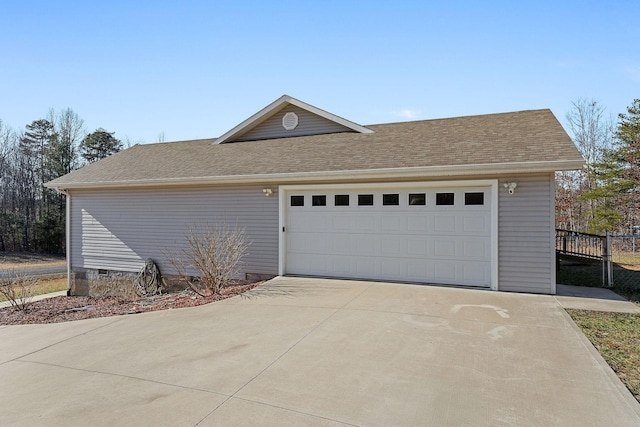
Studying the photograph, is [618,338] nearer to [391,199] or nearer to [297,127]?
[391,199]

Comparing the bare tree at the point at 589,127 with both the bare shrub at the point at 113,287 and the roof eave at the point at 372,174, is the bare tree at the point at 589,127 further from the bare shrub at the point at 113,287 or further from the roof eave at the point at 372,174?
the bare shrub at the point at 113,287

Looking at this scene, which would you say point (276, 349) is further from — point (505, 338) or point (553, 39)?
point (553, 39)

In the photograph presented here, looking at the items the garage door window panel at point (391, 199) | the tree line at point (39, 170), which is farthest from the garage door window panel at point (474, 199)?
the tree line at point (39, 170)

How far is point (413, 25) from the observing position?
9414 millimetres

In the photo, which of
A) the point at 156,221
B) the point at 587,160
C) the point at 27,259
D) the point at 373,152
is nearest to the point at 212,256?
the point at 156,221

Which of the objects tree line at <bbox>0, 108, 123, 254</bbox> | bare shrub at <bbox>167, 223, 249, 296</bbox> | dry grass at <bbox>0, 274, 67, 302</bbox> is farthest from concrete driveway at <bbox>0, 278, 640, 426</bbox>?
tree line at <bbox>0, 108, 123, 254</bbox>

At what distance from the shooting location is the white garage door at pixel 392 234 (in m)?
7.64

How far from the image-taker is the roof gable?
11062 mm

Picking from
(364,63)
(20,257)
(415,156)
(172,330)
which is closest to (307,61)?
(364,63)

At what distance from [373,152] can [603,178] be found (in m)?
16.1

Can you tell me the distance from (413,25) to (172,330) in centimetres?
896

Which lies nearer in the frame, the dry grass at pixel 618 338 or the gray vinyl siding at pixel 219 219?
the dry grass at pixel 618 338

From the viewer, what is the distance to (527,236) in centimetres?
717

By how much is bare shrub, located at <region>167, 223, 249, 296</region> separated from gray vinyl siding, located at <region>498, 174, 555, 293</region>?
5836 millimetres
